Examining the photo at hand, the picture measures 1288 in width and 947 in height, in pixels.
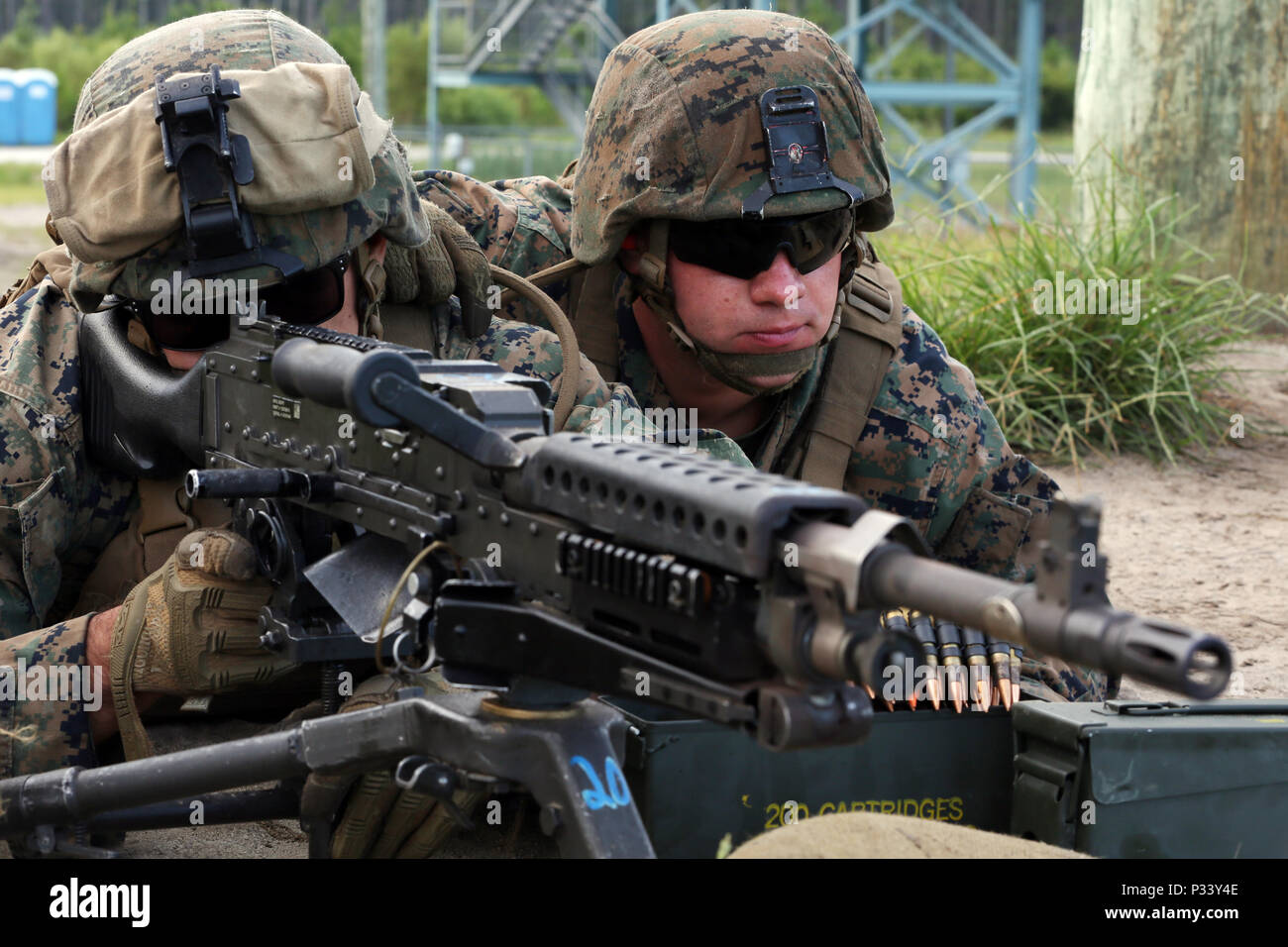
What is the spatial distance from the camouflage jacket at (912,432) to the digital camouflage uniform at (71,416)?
651mm

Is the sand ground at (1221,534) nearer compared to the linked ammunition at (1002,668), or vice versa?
the linked ammunition at (1002,668)

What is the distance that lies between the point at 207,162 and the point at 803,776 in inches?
64.2

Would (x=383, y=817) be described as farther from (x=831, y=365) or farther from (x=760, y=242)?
(x=831, y=365)

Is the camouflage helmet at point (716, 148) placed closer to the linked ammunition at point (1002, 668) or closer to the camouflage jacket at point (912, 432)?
the camouflage jacket at point (912, 432)

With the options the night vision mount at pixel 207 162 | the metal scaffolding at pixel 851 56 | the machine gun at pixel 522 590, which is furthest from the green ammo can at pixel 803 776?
the metal scaffolding at pixel 851 56

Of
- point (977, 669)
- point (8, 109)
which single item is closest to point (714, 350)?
point (977, 669)

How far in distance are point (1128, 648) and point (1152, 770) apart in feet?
4.83

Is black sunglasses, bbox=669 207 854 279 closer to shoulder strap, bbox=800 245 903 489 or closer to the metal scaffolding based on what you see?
shoulder strap, bbox=800 245 903 489

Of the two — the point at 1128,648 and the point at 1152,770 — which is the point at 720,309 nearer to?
the point at 1152,770

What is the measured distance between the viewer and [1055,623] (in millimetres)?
1727

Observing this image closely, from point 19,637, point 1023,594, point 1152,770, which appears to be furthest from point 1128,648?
point 19,637

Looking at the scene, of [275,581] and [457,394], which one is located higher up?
[457,394]

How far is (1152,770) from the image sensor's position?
9.87ft

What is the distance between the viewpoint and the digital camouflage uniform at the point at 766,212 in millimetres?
3816
